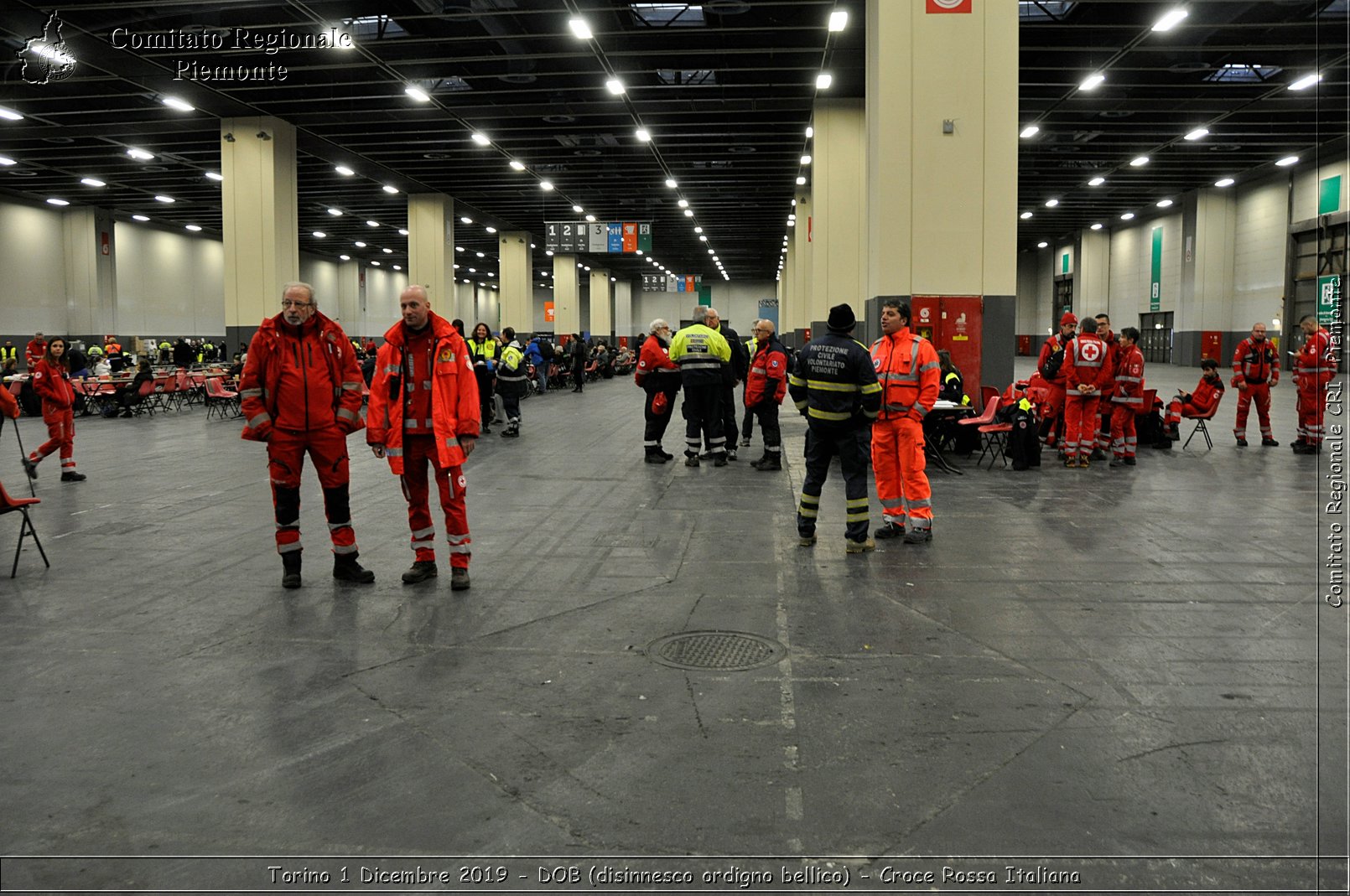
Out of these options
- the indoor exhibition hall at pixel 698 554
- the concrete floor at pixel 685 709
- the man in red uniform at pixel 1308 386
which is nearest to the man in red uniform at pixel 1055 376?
the indoor exhibition hall at pixel 698 554

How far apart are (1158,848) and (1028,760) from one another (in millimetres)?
657

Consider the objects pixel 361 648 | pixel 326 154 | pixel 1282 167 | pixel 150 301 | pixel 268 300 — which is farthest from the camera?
pixel 150 301

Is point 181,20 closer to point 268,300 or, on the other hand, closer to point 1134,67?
point 268,300

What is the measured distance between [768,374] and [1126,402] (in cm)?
486

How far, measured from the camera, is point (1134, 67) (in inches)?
848

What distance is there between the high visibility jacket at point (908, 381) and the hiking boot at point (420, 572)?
3809 millimetres

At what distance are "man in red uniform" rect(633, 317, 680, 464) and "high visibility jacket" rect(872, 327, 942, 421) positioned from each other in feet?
17.9

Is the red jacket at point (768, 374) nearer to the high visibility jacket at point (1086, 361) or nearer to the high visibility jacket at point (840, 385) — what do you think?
the high visibility jacket at point (1086, 361)

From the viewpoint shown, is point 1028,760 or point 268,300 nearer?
point 1028,760

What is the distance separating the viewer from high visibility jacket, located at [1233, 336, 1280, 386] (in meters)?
14.2

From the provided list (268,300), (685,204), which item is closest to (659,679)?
(268,300)

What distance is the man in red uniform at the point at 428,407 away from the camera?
20.5 feet

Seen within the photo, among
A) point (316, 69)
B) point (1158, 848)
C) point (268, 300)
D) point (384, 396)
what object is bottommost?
point (1158, 848)

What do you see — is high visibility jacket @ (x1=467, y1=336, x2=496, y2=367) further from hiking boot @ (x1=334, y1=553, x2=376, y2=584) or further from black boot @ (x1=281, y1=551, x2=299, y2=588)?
black boot @ (x1=281, y1=551, x2=299, y2=588)
